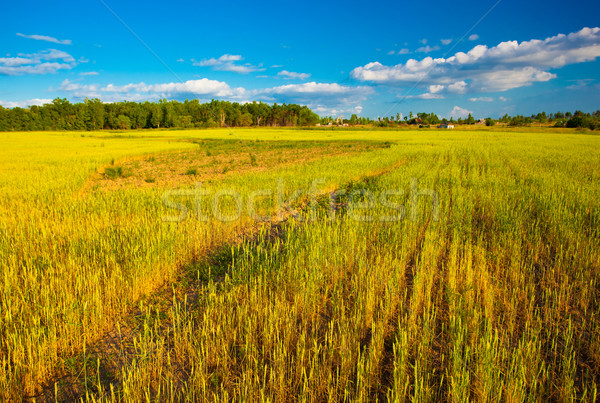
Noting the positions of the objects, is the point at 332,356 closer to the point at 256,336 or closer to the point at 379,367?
the point at 379,367

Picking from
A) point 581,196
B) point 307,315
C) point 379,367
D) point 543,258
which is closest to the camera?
point 379,367

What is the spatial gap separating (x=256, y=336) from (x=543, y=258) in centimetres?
403

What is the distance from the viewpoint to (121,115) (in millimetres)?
71312

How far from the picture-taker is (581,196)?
245 inches

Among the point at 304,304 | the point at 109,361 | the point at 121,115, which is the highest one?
the point at 121,115

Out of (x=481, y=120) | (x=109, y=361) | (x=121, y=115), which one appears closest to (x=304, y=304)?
(x=109, y=361)

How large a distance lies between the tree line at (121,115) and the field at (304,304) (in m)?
60.9

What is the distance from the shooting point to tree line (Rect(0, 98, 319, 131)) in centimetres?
6600

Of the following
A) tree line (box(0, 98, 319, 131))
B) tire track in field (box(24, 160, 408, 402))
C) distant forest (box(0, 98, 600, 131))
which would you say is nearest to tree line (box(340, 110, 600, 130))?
distant forest (box(0, 98, 600, 131))

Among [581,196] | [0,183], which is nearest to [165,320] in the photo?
[581,196]

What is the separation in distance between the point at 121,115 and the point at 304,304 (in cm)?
8372

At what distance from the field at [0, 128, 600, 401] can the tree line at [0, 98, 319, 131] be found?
6094cm

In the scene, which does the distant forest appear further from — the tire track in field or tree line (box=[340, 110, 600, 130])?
the tire track in field

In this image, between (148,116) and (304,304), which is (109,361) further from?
(148,116)
